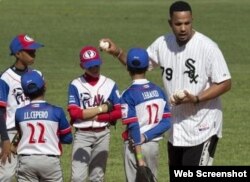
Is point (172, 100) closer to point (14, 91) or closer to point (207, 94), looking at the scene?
point (207, 94)

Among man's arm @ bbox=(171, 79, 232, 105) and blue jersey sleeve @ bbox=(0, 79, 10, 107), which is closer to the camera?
man's arm @ bbox=(171, 79, 232, 105)

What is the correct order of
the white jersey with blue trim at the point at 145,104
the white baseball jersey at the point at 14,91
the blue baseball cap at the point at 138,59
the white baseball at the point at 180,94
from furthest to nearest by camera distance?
the white baseball jersey at the point at 14,91 → the white jersey with blue trim at the point at 145,104 → the blue baseball cap at the point at 138,59 → the white baseball at the point at 180,94

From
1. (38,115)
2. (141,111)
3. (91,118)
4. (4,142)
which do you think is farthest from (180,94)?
(91,118)

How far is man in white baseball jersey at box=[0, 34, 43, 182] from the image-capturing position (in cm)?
1066

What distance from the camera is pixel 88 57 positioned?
36.4 feet

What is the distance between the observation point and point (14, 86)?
1067 cm

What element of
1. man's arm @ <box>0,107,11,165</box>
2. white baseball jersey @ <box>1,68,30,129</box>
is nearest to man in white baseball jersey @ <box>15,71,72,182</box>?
man's arm @ <box>0,107,11,165</box>

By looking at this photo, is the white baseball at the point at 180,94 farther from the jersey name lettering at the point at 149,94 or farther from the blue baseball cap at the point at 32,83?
the blue baseball cap at the point at 32,83

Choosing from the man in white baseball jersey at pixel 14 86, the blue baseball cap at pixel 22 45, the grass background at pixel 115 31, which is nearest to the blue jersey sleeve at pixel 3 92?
the man in white baseball jersey at pixel 14 86

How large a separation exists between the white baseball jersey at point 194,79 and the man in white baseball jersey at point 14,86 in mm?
2126

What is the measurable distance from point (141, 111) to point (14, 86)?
1.76m

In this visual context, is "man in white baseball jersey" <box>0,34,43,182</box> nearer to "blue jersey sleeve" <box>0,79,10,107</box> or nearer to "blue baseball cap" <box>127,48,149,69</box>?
"blue jersey sleeve" <box>0,79,10,107</box>

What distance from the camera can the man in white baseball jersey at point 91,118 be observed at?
36.3ft

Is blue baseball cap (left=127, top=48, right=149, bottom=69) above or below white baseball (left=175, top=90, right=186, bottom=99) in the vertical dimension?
above
